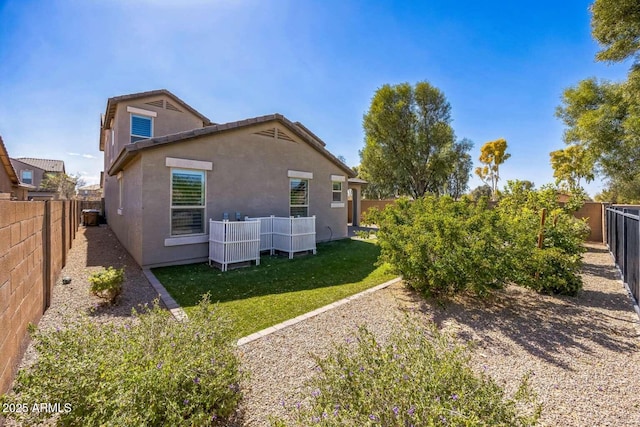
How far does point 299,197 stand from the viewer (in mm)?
12570

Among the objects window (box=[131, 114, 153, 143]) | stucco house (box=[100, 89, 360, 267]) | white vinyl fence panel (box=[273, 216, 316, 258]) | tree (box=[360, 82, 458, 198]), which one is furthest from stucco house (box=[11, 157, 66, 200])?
white vinyl fence panel (box=[273, 216, 316, 258])

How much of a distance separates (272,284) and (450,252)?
423cm

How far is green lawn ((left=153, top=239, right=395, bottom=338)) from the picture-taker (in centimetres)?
555

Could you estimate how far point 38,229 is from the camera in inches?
188

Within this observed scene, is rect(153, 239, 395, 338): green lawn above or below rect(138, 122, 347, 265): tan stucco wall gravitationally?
below

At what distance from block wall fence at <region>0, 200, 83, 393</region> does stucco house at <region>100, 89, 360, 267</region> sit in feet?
11.6

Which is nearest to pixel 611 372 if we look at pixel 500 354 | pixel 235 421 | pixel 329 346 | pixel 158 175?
pixel 500 354

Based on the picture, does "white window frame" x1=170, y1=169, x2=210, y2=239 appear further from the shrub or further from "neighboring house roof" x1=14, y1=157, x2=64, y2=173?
"neighboring house roof" x1=14, y1=157, x2=64, y2=173

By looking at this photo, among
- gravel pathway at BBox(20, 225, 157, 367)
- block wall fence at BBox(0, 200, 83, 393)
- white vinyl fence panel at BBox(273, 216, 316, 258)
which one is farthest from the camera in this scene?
white vinyl fence panel at BBox(273, 216, 316, 258)

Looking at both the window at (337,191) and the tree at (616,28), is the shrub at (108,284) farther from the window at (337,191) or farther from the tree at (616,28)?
the tree at (616,28)

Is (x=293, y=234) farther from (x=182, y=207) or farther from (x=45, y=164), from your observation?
(x=45, y=164)

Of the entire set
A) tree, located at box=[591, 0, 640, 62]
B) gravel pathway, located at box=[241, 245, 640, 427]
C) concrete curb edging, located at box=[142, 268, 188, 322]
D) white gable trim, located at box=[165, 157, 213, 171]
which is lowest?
gravel pathway, located at box=[241, 245, 640, 427]

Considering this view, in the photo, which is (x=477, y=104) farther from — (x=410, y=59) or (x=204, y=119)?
(x=204, y=119)

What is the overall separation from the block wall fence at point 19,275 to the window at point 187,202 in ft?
12.4
